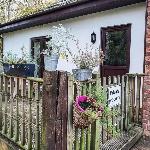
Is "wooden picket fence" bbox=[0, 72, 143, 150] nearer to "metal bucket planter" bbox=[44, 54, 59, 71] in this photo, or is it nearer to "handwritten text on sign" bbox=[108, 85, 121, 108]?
"handwritten text on sign" bbox=[108, 85, 121, 108]

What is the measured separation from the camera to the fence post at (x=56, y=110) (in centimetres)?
284

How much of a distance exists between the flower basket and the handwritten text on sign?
1.02 m

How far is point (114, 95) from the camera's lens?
4.66m

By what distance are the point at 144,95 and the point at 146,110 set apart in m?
0.27

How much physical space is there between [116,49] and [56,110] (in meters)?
5.15

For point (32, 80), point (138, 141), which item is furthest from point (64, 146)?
point (138, 141)

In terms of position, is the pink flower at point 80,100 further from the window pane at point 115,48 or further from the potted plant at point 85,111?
the window pane at point 115,48

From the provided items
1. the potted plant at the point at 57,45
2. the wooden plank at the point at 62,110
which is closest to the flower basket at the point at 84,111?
the wooden plank at the point at 62,110

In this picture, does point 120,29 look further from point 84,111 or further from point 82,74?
point 84,111

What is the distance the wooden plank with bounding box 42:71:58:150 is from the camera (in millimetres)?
2852

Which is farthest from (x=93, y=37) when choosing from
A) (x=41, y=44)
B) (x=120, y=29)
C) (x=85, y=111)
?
(x=85, y=111)

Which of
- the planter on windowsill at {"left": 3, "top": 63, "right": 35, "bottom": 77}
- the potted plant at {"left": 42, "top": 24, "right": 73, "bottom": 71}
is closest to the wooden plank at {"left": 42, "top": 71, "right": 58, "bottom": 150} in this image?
the potted plant at {"left": 42, "top": 24, "right": 73, "bottom": 71}

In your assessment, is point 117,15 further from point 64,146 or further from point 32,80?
point 64,146

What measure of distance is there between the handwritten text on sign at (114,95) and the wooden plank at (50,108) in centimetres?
171
